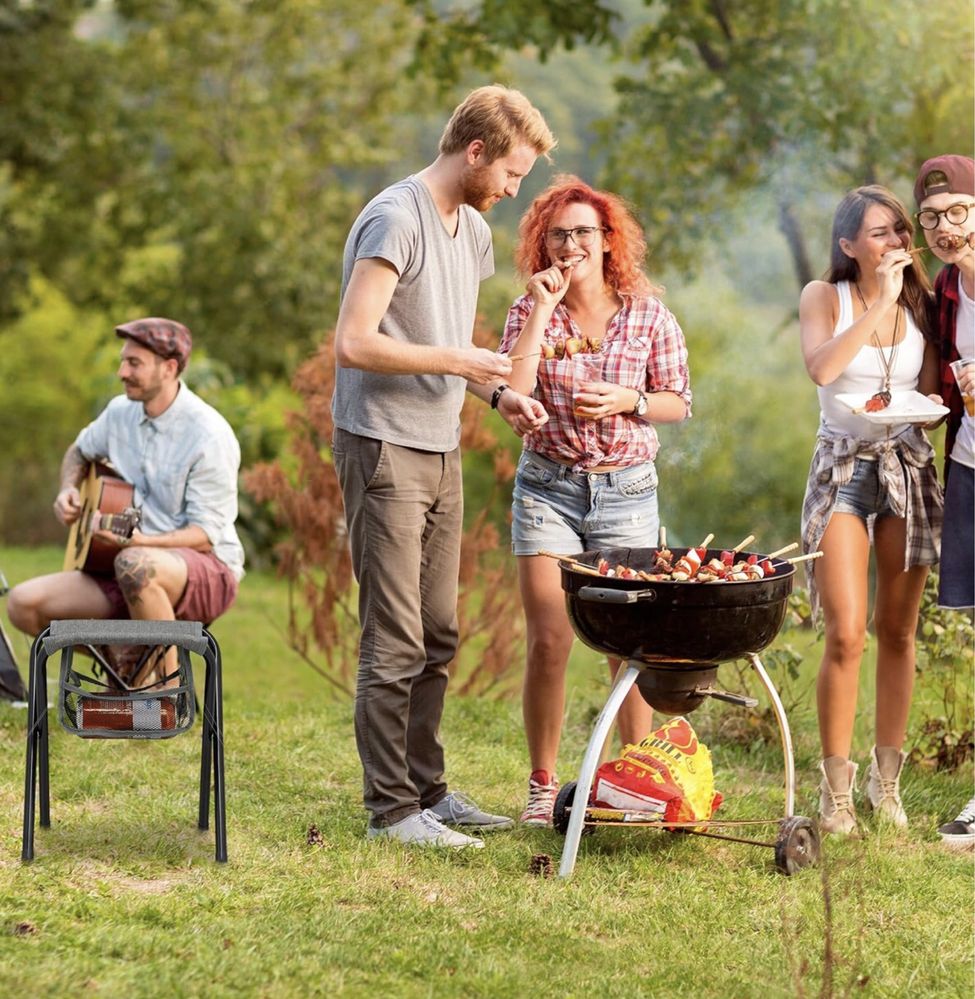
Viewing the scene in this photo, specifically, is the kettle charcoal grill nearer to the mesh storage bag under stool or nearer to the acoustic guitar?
the mesh storage bag under stool

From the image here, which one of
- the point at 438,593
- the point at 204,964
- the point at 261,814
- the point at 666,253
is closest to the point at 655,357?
the point at 438,593

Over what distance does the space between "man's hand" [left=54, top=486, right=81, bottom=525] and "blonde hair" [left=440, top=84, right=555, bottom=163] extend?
7.79 ft

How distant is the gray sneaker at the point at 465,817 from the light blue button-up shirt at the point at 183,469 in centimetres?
150

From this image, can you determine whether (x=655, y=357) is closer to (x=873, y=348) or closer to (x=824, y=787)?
(x=873, y=348)

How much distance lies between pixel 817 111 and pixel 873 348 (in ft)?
19.1

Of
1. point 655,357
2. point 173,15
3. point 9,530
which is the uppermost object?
point 173,15

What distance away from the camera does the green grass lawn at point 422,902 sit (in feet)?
10.0

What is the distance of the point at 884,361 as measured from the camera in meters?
4.18

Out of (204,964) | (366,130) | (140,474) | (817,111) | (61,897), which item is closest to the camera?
(204,964)

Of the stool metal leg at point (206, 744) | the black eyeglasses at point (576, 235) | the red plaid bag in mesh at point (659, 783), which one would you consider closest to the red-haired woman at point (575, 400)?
the black eyeglasses at point (576, 235)

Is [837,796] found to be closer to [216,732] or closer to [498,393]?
[498,393]

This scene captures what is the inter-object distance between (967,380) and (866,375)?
293 millimetres

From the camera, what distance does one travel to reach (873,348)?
165 inches

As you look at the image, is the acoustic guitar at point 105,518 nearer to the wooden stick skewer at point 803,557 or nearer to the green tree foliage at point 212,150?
the wooden stick skewer at point 803,557
